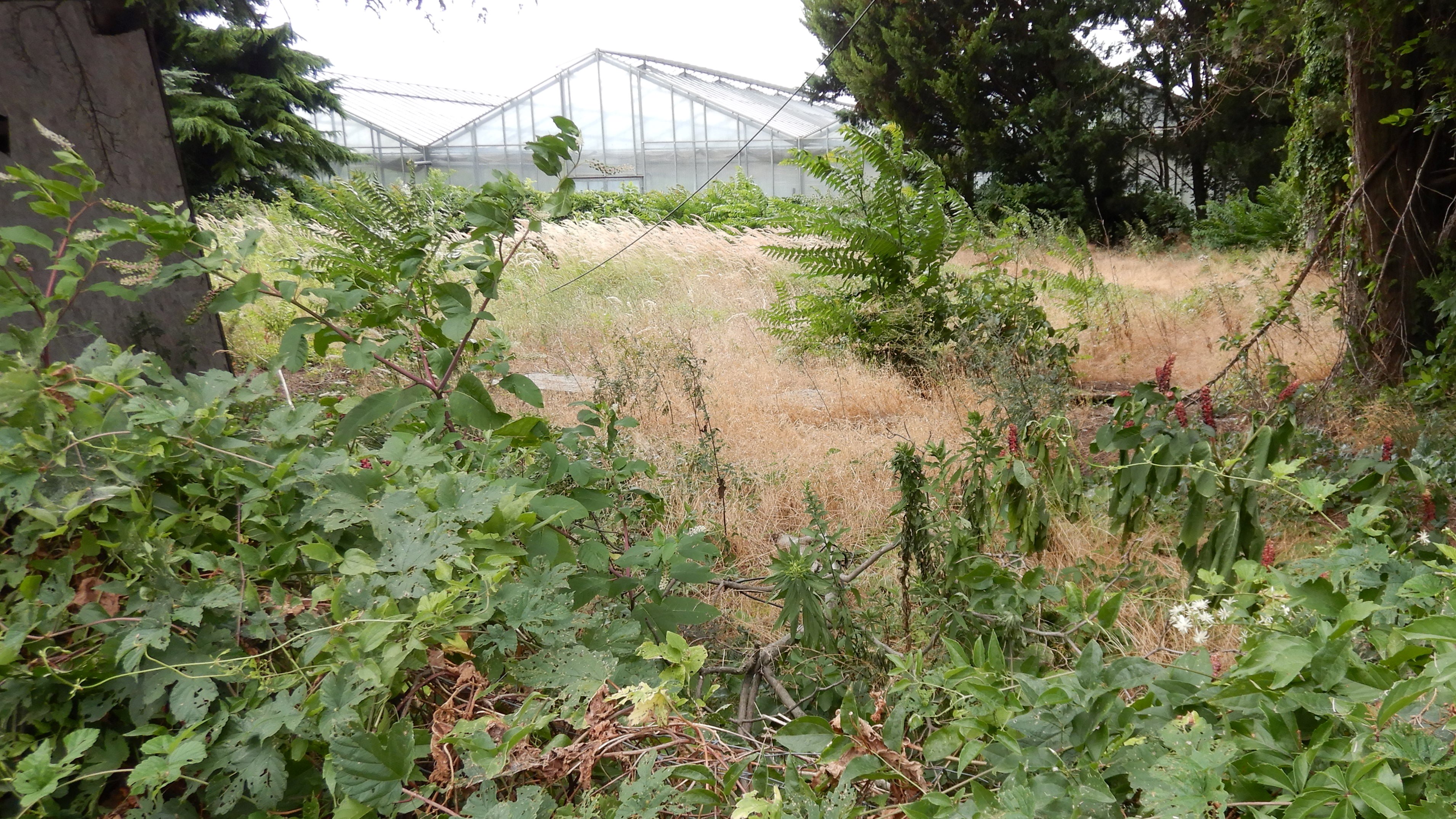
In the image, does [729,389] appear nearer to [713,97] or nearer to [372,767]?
→ [372,767]

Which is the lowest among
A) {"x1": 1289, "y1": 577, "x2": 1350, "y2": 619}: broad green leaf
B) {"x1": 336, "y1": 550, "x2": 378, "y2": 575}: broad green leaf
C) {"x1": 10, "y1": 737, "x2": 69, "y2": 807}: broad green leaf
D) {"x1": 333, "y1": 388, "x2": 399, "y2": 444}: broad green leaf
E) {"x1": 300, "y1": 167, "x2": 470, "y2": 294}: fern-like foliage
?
{"x1": 10, "y1": 737, "x2": 69, "y2": 807}: broad green leaf

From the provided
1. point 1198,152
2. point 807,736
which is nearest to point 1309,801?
point 807,736

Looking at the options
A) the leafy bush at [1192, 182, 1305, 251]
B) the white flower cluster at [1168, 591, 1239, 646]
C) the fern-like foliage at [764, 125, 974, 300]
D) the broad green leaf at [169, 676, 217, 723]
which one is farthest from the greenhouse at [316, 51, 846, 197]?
the broad green leaf at [169, 676, 217, 723]

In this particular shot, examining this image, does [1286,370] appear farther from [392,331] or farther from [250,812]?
[250,812]

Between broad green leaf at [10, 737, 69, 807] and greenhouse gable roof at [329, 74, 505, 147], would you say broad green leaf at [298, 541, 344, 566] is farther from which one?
greenhouse gable roof at [329, 74, 505, 147]

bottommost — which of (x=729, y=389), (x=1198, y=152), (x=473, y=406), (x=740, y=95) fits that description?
(x=729, y=389)

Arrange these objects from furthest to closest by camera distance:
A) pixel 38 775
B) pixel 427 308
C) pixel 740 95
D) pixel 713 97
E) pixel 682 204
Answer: pixel 740 95 → pixel 713 97 → pixel 682 204 → pixel 427 308 → pixel 38 775

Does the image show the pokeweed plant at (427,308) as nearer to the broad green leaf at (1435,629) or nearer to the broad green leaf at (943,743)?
the broad green leaf at (943,743)

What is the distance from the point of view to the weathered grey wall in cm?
205

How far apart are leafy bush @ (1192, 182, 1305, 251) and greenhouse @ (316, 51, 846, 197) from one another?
6793 mm

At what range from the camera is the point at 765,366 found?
16.3 feet

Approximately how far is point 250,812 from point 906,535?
1.22 metres

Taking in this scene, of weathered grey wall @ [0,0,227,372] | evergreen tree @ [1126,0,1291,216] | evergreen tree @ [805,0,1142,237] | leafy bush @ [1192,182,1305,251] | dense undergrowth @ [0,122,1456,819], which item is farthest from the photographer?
evergreen tree @ [805,0,1142,237]

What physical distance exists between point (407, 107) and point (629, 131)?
629 cm
